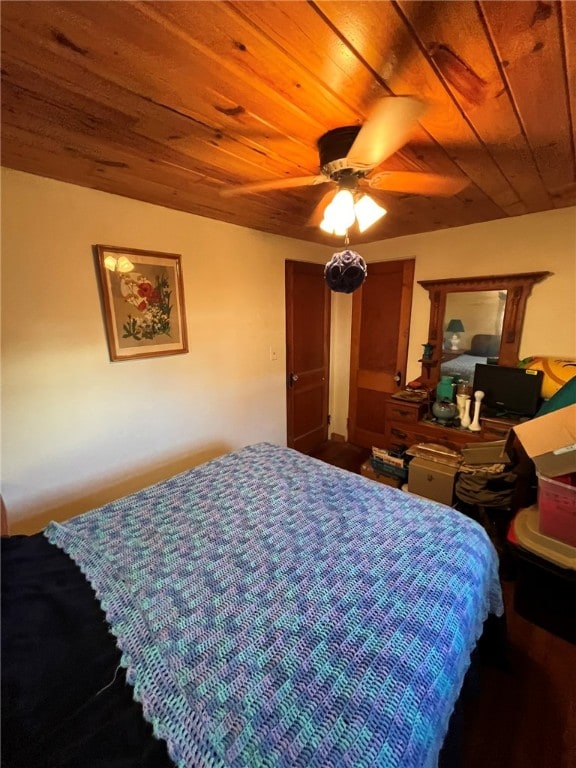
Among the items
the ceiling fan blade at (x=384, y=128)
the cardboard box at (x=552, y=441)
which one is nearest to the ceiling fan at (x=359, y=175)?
the ceiling fan blade at (x=384, y=128)

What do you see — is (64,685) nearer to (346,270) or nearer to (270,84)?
(270,84)

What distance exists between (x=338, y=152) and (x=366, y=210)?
0.27 metres

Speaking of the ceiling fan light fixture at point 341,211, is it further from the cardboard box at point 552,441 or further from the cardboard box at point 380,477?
the cardboard box at point 380,477

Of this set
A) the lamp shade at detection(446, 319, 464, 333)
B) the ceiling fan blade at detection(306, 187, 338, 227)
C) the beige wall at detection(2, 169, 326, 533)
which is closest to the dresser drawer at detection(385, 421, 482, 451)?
the lamp shade at detection(446, 319, 464, 333)

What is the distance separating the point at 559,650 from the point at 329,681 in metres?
1.51

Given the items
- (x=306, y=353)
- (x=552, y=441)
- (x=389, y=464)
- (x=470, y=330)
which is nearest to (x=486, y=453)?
(x=552, y=441)

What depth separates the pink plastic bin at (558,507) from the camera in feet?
5.05

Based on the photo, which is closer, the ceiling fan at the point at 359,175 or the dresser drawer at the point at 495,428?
the ceiling fan at the point at 359,175

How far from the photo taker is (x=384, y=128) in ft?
2.96

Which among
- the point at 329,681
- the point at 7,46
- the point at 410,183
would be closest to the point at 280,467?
the point at 329,681

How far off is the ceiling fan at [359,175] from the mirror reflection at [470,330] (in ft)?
4.94

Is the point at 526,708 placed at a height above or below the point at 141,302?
below

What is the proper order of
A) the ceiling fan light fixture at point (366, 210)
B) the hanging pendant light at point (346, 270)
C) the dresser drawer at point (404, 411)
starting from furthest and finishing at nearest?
the dresser drawer at point (404, 411), the hanging pendant light at point (346, 270), the ceiling fan light fixture at point (366, 210)

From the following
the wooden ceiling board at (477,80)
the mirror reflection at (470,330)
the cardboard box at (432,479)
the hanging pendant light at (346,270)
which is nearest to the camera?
the wooden ceiling board at (477,80)
